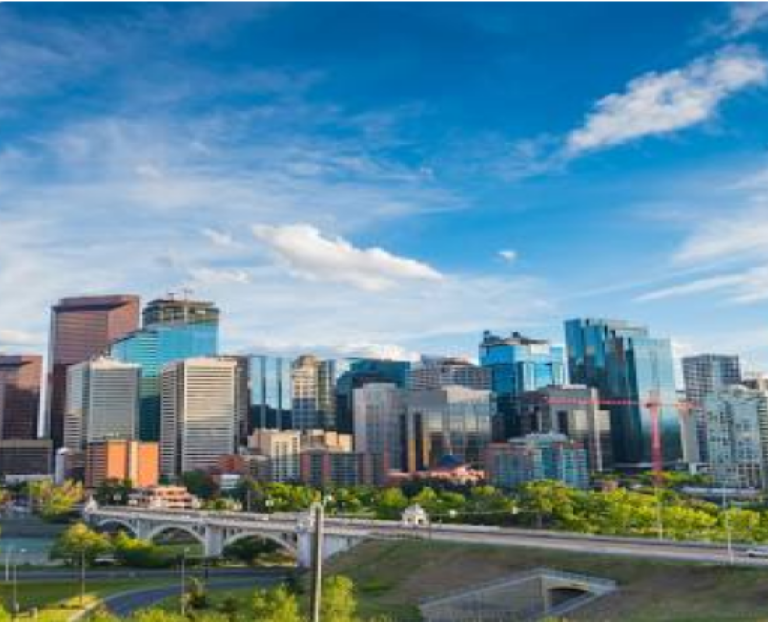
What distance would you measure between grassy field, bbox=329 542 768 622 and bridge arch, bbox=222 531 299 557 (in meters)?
18.8

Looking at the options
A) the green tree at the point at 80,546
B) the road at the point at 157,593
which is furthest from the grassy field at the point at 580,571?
the green tree at the point at 80,546

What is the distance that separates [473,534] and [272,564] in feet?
125

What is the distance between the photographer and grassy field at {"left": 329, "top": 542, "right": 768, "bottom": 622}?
209ft

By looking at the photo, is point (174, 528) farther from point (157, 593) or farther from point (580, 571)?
point (580, 571)

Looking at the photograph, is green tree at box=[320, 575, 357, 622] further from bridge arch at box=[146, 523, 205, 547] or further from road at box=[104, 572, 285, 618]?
bridge arch at box=[146, 523, 205, 547]

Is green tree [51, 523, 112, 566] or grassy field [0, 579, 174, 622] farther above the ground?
green tree [51, 523, 112, 566]

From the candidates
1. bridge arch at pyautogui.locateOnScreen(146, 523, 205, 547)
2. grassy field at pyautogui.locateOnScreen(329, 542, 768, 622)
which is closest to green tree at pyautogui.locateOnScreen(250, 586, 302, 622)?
grassy field at pyautogui.locateOnScreen(329, 542, 768, 622)

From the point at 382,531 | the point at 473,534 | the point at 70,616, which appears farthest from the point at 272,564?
the point at 70,616

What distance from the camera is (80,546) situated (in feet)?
445

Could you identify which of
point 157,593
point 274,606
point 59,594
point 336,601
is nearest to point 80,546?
point 59,594

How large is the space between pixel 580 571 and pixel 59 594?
57.9 metres

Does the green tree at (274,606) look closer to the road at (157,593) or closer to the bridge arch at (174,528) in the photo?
the road at (157,593)

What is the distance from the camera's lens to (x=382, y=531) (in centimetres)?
11819

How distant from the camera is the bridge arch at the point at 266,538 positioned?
129 m
